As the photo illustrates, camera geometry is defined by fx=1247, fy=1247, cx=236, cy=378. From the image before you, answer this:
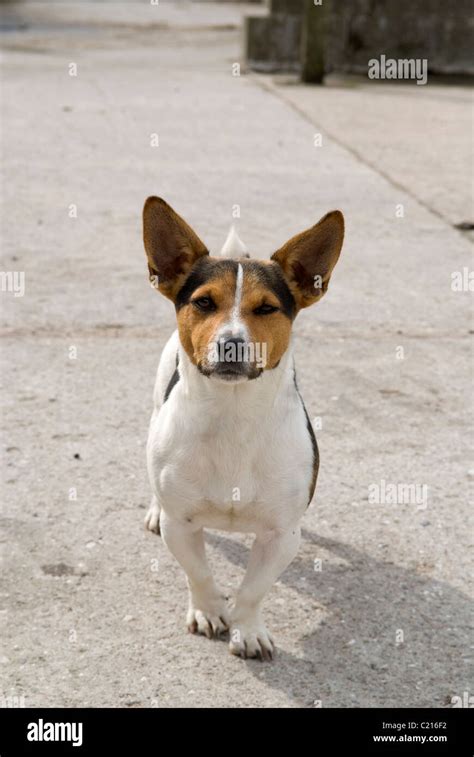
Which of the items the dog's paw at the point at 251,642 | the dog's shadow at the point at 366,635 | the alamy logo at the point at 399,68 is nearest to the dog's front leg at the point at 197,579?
the dog's paw at the point at 251,642

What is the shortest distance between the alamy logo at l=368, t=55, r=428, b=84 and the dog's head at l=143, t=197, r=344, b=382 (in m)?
12.7

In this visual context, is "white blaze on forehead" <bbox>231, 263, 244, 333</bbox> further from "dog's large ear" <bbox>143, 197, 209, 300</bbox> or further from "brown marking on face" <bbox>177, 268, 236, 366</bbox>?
"dog's large ear" <bbox>143, 197, 209, 300</bbox>

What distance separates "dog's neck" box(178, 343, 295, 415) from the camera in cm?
411

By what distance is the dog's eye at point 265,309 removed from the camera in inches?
157

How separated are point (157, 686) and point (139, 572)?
2.47 feet

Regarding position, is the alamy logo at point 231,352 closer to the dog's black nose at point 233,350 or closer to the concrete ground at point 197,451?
the dog's black nose at point 233,350

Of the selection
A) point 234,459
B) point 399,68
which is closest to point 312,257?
point 234,459

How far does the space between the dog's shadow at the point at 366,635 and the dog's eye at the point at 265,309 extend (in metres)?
1.26

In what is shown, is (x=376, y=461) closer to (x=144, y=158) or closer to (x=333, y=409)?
(x=333, y=409)

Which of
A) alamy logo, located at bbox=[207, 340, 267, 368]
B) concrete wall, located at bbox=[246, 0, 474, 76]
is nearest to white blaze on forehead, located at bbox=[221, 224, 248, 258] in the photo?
alamy logo, located at bbox=[207, 340, 267, 368]

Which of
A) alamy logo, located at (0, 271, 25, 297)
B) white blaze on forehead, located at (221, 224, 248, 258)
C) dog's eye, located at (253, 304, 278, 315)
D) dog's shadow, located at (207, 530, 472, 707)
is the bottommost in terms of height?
dog's shadow, located at (207, 530, 472, 707)

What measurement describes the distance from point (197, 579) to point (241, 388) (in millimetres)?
747

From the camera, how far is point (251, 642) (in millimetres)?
4355

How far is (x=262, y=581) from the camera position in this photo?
14.1 ft
